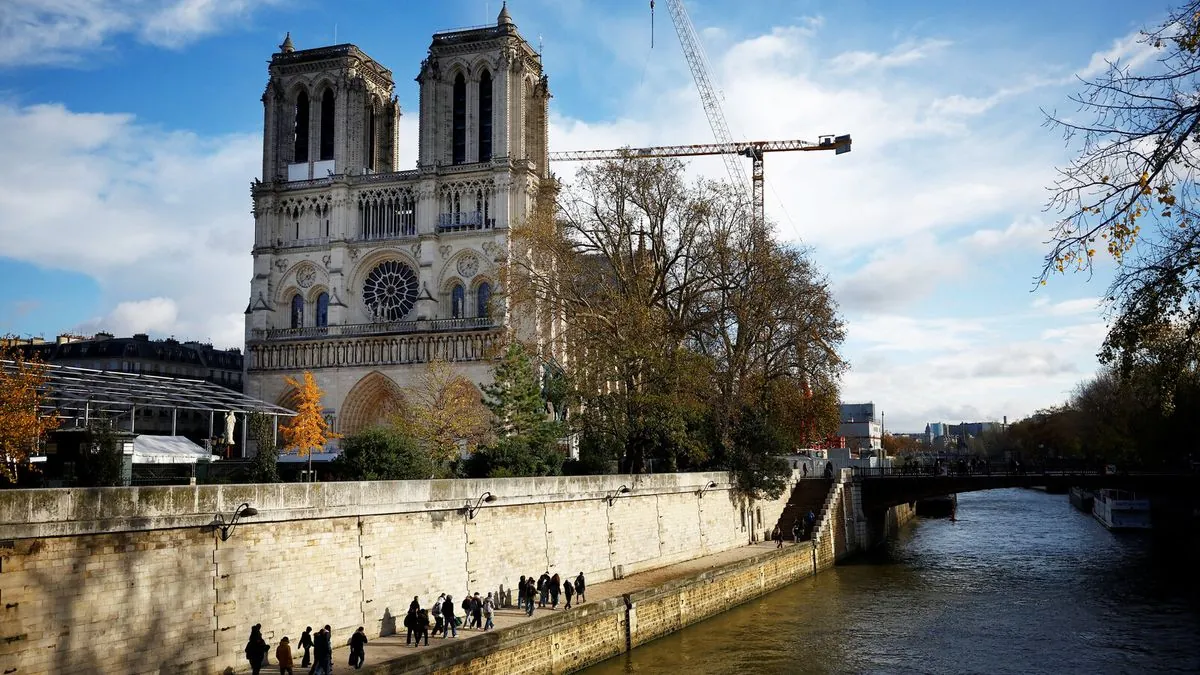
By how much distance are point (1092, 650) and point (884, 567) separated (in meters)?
15.2

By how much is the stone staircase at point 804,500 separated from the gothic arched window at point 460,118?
88.6ft

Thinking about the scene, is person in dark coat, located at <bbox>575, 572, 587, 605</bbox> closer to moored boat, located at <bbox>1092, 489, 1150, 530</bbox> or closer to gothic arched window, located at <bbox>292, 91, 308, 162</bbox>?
moored boat, located at <bbox>1092, 489, 1150, 530</bbox>

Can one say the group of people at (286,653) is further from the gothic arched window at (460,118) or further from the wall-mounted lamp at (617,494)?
the gothic arched window at (460,118)

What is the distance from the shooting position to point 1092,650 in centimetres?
2261

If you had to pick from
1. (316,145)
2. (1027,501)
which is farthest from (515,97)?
(1027,501)

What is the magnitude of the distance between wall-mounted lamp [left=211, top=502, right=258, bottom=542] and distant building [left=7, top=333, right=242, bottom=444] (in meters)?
47.1

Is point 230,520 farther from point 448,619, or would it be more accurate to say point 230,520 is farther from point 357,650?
point 448,619

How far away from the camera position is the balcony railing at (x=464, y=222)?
55.1 meters

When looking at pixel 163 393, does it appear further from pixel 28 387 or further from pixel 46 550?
pixel 46 550

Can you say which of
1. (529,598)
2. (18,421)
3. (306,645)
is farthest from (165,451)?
(306,645)

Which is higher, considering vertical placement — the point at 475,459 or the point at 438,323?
the point at 438,323

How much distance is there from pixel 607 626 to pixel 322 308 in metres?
40.8

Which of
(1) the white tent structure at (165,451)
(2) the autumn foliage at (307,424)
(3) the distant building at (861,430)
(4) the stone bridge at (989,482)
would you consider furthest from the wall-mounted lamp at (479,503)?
(3) the distant building at (861,430)

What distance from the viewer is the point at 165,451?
27.8 meters
